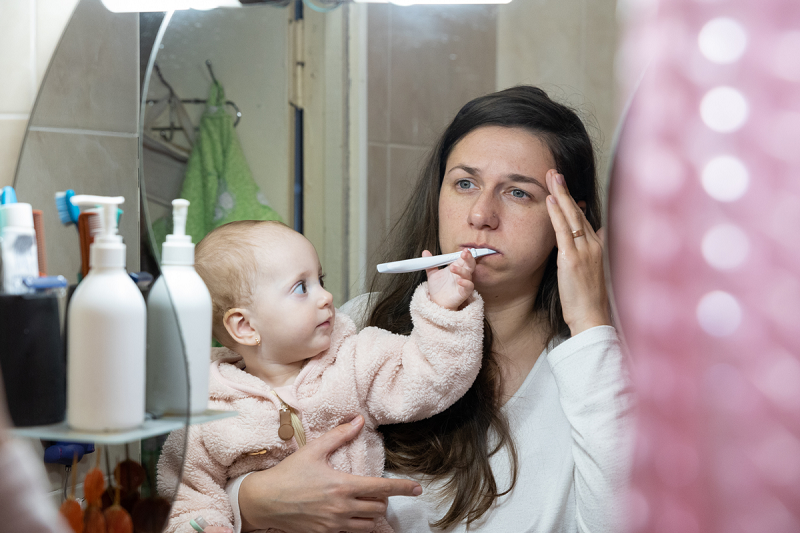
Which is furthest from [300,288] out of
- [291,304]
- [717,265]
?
[717,265]

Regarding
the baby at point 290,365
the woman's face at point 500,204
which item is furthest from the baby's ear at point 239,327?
the woman's face at point 500,204

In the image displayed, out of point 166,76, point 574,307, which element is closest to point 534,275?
point 574,307

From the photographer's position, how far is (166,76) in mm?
690

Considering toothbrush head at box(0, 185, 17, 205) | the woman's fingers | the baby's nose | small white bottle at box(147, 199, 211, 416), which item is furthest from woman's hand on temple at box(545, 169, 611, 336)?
toothbrush head at box(0, 185, 17, 205)

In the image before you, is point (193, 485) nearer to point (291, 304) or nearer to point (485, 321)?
point (291, 304)

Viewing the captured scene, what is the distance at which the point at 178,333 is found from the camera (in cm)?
63

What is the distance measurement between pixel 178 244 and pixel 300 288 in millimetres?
138

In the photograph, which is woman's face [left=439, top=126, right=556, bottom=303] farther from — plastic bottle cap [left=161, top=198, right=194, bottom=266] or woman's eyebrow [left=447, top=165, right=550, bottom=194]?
plastic bottle cap [left=161, top=198, right=194, bottom=266]

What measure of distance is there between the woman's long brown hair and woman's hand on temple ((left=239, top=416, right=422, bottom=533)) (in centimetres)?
4

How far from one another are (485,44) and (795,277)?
526mm

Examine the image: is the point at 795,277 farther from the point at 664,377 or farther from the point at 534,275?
the point at 534,275

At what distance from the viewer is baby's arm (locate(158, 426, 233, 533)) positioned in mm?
644

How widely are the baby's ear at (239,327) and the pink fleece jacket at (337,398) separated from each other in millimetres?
32

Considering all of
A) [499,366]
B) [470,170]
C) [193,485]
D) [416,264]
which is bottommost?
[193,485]
